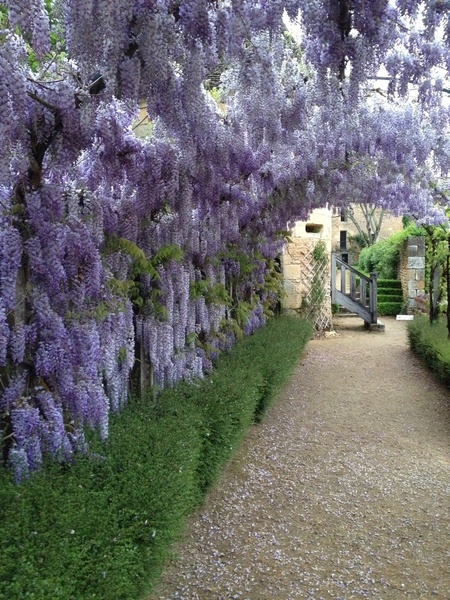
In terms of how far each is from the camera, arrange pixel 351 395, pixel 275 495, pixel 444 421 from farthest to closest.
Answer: pixel 351 395, pixel 444 421, pixel 275 495

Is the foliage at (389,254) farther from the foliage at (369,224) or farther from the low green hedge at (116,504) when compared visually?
the low green hedge at (116,504)

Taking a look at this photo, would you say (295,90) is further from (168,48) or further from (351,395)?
(351,395)

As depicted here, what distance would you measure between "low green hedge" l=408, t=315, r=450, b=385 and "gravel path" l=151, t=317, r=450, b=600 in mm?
649

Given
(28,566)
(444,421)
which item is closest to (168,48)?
(28,566)

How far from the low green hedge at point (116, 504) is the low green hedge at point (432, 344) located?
456 cm

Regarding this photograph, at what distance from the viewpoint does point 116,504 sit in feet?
7.42

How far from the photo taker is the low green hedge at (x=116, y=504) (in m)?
1.82

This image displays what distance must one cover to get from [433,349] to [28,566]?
743 centimetres

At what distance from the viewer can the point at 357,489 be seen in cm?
427

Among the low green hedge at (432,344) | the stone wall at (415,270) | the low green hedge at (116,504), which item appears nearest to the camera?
the low green hedge at (116,504)

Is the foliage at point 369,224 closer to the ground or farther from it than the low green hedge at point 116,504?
farther from it

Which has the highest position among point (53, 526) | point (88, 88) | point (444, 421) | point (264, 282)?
point (88, 88)

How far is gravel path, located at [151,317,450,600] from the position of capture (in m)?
2.99

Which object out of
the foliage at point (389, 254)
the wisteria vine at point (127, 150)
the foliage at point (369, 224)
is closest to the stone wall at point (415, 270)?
the foliage at point (389, 254)
